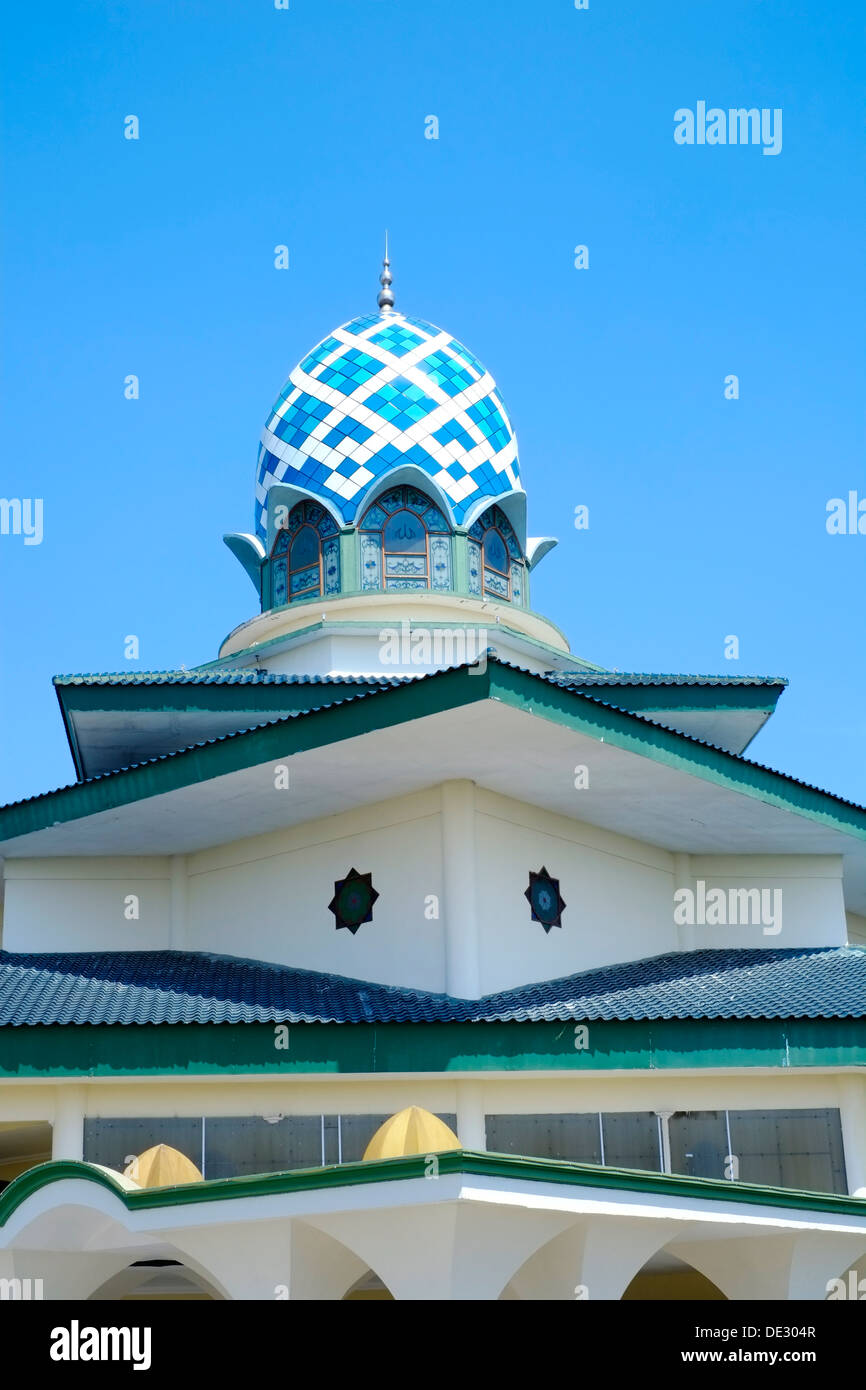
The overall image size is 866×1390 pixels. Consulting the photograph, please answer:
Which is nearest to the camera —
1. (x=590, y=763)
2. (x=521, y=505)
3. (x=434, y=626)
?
(x=590, y=763)

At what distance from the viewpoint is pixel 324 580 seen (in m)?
26.5

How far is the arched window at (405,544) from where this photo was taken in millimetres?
26250

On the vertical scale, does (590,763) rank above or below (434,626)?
below

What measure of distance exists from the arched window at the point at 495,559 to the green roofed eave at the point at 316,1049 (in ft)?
30.7

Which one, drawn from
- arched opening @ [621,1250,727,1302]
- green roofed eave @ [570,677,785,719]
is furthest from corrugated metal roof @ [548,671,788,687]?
arched opening @ [621,1250,727,1302]

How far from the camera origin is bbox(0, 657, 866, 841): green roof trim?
18281 millimetres

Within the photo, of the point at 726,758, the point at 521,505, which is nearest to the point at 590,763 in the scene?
the point at 726,758

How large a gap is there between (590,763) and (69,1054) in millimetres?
6249

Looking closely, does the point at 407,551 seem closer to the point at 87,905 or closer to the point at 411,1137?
the point at 87,905

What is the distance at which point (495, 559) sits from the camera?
27.4m

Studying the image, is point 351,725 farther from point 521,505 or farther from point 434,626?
point 521,505

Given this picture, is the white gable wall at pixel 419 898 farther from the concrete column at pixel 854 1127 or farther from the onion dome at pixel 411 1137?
the onion dome at pixel 411 1137

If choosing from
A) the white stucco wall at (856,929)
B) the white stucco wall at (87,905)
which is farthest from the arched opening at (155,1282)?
the white stucco wall at (856,929)

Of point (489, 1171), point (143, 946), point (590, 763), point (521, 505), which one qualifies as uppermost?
point (521, 505)
